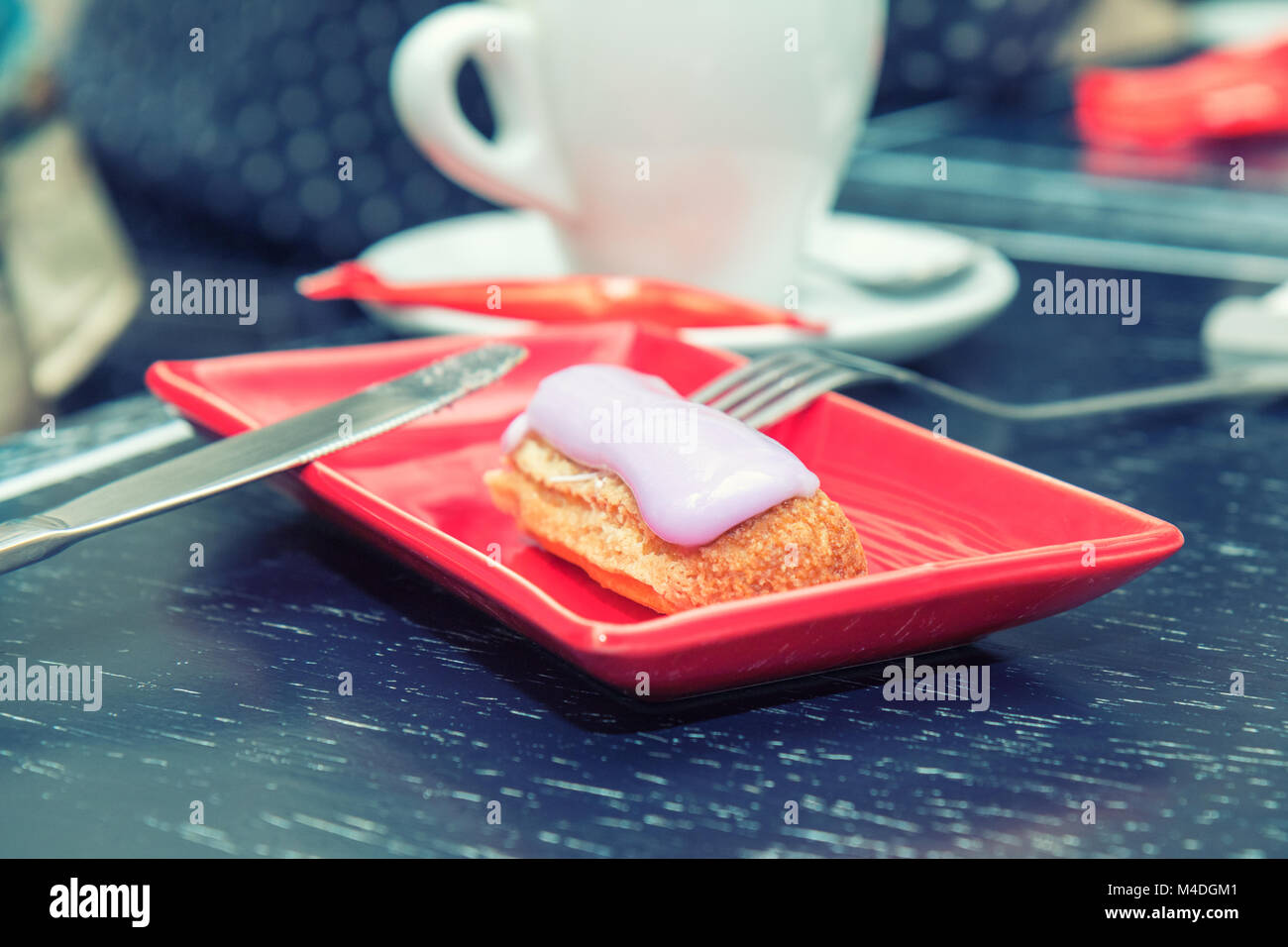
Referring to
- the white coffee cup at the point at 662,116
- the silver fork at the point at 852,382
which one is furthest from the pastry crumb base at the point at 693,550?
the white coffee cup at the point at 662,116

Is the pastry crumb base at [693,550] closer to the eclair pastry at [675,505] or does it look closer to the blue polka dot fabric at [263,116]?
the eclair pastry at [675,505]

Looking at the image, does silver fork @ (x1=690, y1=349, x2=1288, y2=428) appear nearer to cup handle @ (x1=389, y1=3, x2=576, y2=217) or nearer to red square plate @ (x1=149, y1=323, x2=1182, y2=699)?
red square plate @ (x1=149, y1=323, x2=1182, y2=699)

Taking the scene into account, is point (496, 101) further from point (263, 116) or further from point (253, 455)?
point (263, 116)

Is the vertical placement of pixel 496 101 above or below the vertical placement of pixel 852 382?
above

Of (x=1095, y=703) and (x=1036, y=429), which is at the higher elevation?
(x=1036, y=429)

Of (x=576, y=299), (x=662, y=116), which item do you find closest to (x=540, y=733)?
(x=576, y=299)
